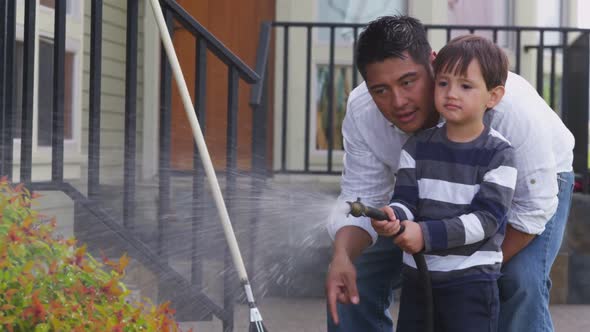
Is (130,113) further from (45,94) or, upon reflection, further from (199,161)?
(45,94)

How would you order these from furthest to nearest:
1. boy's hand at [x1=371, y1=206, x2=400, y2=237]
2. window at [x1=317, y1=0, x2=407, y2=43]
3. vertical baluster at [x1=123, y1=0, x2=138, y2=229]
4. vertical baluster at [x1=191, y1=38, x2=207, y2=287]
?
window at [x1=317, y1=0, x2=407, y2=43] < vertical baluster at [x1=191, y1=38, x2=207, y2=287] < vertical baluster at [x1=123, y1=0, x2=138, y2=229] < boy's hand at [x1=371, y1=206, x2=400, y2=237]

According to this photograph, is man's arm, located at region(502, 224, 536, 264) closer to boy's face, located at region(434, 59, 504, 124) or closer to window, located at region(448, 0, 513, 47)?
boy's face, located at region(434, 59, 504, 124)

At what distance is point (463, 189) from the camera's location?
2.70 metres

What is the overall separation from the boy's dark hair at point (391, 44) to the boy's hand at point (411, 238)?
57 centimetres

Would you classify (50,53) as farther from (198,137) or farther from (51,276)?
(51,276)

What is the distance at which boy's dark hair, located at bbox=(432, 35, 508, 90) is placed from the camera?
8.87ft

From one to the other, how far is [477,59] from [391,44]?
0.29 metres

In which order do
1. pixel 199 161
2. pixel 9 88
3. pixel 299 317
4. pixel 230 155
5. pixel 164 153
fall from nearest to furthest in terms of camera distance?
pixel 9 88 → pixel 164 153 → pixel 199 161 → pixel 230 155 → pixel 299 317

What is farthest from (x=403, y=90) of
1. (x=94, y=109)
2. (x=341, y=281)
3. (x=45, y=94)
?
(x=45, y=94)

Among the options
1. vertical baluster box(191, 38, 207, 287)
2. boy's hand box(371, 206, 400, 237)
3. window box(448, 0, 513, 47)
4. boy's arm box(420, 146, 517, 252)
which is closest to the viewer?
boy's hand box(371, 206, 400, 237)

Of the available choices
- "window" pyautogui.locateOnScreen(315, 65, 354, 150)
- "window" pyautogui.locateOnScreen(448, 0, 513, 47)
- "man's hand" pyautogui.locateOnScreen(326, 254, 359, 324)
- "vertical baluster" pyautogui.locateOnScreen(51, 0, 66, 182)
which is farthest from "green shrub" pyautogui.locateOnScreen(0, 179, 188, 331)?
"window" pyautogui.locateOnScreen(448, 0, 513, 47)

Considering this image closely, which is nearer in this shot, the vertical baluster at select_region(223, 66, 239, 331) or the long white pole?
the long white pole

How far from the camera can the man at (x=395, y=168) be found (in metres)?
2.86

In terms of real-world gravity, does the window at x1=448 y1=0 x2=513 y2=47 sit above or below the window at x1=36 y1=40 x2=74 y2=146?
above
